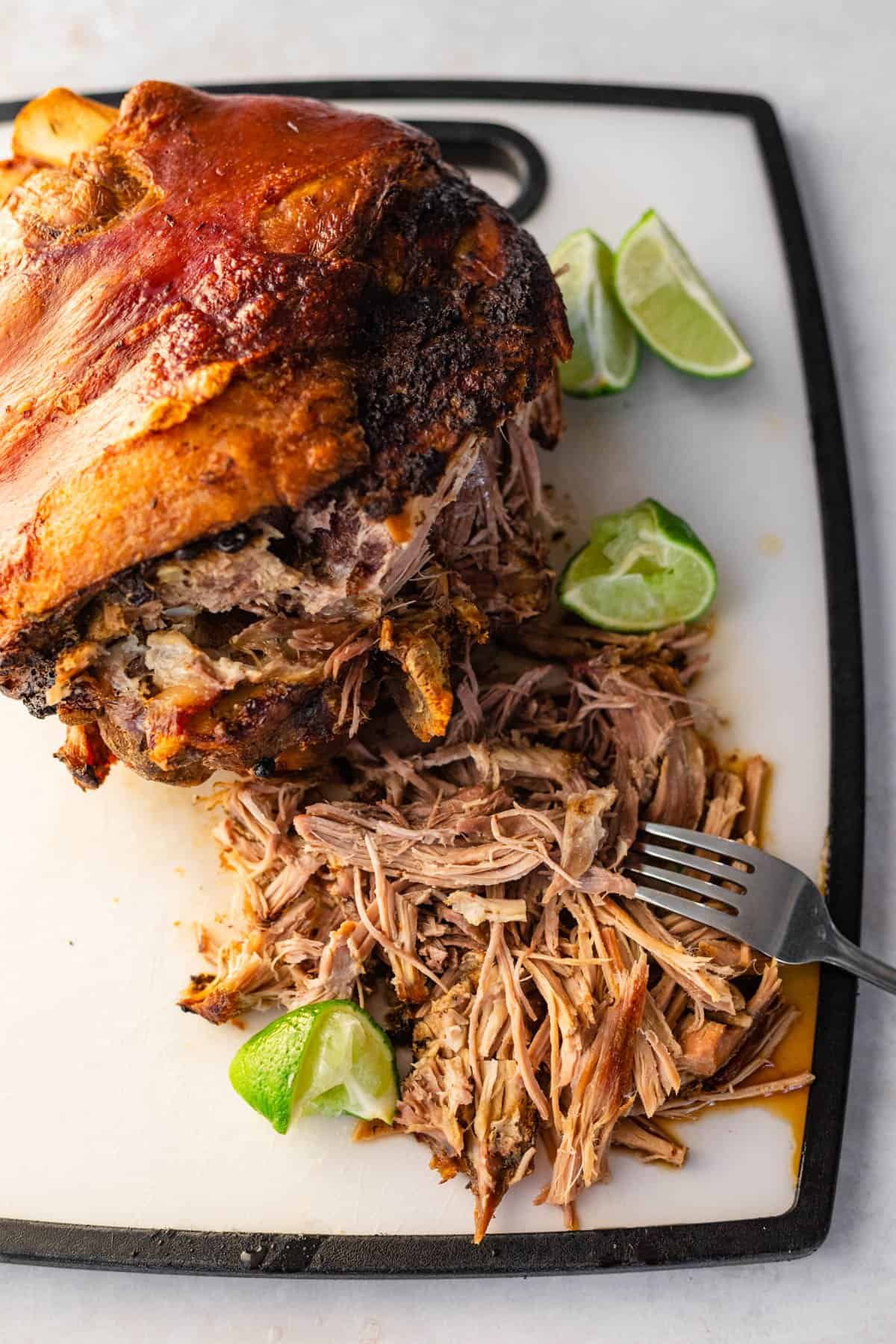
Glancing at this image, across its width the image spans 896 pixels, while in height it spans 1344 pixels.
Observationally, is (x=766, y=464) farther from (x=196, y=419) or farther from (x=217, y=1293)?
(x=217, y=1293)

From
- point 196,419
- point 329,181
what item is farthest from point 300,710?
point 329,181

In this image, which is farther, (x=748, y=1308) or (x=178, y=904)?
(x=178, y=904)

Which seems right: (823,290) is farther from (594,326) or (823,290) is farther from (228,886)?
(228,886)

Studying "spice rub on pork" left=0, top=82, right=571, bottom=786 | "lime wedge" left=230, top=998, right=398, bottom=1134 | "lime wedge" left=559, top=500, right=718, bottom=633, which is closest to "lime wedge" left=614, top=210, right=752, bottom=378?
"lime wedge" left=559, top=500, right=718, bottom=633

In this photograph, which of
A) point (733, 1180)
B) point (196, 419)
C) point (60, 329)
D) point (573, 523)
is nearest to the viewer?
point (196, 419)

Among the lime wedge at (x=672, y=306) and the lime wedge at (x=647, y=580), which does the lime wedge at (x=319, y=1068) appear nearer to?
the lime wedge at (x=647, y=580)

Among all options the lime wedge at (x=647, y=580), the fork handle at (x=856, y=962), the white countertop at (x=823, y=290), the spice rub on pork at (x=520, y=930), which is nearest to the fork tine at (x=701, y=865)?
the spice rub on pork at (x=520, y=930)
